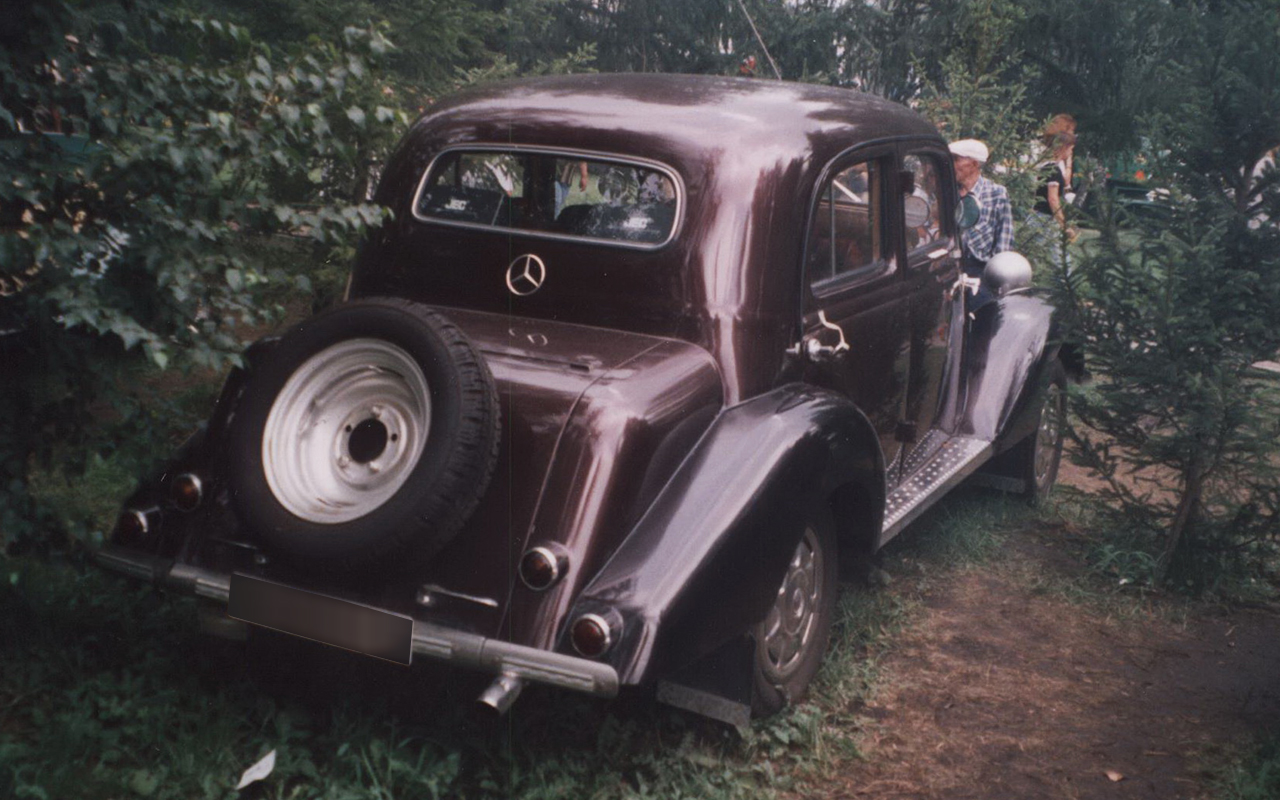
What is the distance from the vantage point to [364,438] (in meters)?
3.22

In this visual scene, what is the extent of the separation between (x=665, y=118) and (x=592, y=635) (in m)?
1.89

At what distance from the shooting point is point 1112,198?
16.4 ft

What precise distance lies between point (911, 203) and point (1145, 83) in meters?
12.1

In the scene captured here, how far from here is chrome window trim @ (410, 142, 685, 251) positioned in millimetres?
3777

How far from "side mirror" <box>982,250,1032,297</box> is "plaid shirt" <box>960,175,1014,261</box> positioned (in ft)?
3.30

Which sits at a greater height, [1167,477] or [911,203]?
[911,203]

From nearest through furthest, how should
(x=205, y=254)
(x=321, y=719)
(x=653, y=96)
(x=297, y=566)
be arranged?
A: (x=297, y=566)
(x=205, y=254)
(x=321, y=719)
(x=653, y=96)

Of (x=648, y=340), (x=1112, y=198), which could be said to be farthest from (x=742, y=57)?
(x=648, y=340)

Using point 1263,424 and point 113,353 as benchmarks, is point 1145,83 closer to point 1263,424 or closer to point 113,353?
point 1263,424

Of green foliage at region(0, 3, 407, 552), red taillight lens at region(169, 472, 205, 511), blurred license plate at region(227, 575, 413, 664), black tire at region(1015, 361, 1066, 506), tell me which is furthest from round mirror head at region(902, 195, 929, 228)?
red taillight lens at region(169, 472, 205, 511)

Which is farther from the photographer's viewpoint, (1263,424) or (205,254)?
(1263,424)

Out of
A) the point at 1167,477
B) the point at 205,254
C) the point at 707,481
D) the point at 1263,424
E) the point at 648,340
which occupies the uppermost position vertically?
the point at 205,254

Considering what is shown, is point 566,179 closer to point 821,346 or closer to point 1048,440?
point 821,346

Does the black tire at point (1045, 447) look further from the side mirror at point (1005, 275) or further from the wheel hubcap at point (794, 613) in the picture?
the wheel hubcap at point (794, 613)
